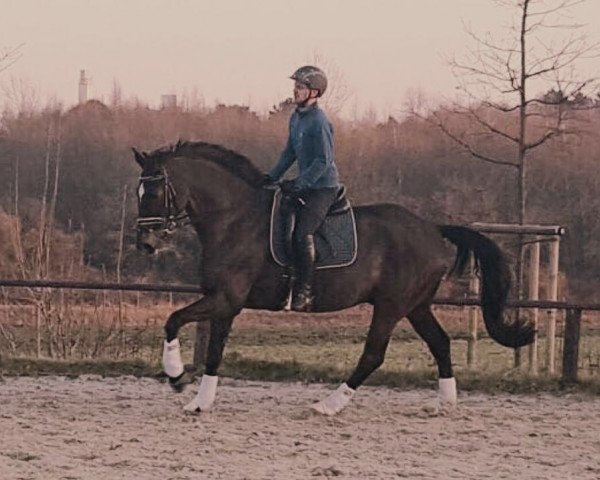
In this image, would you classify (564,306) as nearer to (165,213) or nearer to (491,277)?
(491,277)

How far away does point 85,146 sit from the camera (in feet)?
131

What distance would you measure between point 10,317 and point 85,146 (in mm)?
25462

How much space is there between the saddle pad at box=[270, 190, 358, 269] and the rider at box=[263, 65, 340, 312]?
0.30ft

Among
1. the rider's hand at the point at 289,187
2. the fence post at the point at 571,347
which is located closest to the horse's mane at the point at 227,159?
the rider's hand at the point at 289,187

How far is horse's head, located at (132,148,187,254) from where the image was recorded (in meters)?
8.02

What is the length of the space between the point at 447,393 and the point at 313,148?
216cm

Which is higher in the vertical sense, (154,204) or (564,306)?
(154,204)

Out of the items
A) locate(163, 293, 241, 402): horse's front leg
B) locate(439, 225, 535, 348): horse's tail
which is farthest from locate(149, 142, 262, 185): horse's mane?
locate(439, 225, 535, 348): horse's tail

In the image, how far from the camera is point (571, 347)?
10.2 m

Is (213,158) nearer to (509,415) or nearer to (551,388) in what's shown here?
(509,415)

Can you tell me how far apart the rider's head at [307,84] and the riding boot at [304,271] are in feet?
3.17

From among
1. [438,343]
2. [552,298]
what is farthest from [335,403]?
[552,298]

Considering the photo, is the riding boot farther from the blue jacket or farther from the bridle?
the bridle

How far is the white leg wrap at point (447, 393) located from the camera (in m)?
8.77
